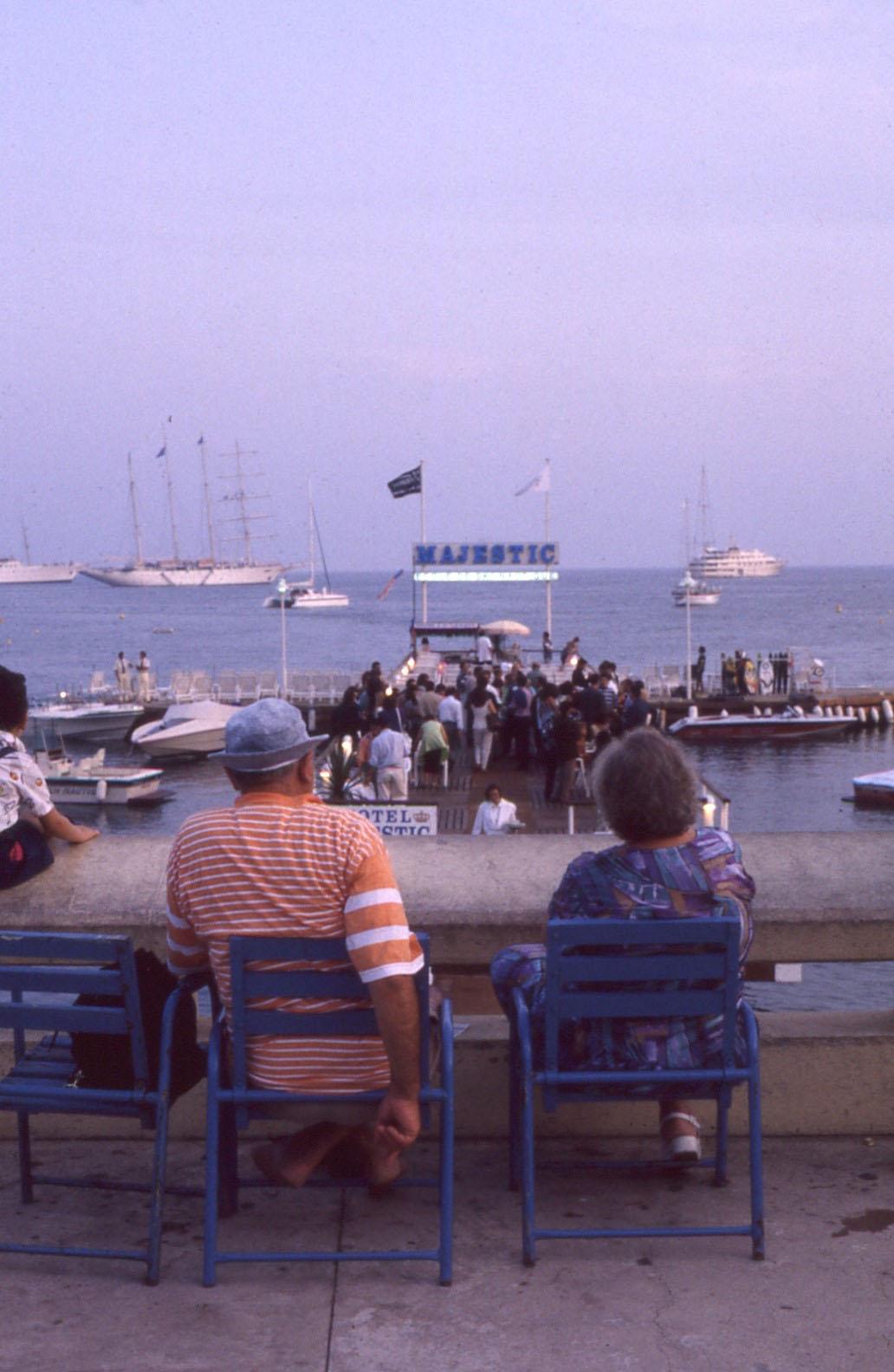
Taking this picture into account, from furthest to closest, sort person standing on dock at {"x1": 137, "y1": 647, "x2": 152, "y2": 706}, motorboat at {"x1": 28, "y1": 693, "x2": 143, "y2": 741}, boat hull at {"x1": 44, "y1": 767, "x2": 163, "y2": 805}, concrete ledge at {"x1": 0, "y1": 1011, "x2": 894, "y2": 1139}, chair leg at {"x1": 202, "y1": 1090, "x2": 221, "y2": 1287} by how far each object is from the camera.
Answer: person standing on dock at {"x1": 137, "y1": 647, "x2": 152, "y2": 706} → motorboat at {"x1": 28, "y1": 693, "x2": 143, "y2": 741} → boat hull at {"x1": 44, "y1": 767, "x2": 163, "y2": 805} → concrete ledge at {"x1": 0, "y1": 1011, "x2": 894, "y2": 1139} → chair leg at {"x1": 202, "y1": 1090, "x2": 221, "y2": 1287}

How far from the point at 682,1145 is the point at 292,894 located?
1.17 meters

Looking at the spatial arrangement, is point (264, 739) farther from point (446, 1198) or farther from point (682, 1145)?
point (682, 1145)

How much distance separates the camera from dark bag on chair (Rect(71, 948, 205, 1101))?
11.6ft

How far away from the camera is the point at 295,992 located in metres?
3.33

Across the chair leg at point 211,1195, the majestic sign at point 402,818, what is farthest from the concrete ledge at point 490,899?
the majestic sign at point 402,818

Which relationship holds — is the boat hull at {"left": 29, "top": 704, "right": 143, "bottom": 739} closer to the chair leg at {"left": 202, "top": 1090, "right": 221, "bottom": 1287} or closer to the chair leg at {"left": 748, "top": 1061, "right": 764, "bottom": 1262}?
the chair leg at {"left": 202, "top": 1090, "right": 221, "bottom": 1287}

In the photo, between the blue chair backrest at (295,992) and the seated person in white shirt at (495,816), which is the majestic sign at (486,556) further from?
the blue chair backrest at (295,992)

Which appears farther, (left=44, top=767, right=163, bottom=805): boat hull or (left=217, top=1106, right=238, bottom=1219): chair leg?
(left=44, top=767, right=163, bottom=805): boat hull

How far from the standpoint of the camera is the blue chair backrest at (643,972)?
334 centimetres

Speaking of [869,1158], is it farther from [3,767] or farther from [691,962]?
[3,767]

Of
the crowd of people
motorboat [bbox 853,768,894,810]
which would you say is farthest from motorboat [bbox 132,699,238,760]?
motorboat [bbox 853,768,894,810]

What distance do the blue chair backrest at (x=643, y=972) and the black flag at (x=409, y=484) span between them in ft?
161

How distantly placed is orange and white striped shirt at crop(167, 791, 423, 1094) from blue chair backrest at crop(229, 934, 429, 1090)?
4 centimetres

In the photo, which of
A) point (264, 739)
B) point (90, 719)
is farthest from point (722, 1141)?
point (90, 719)
